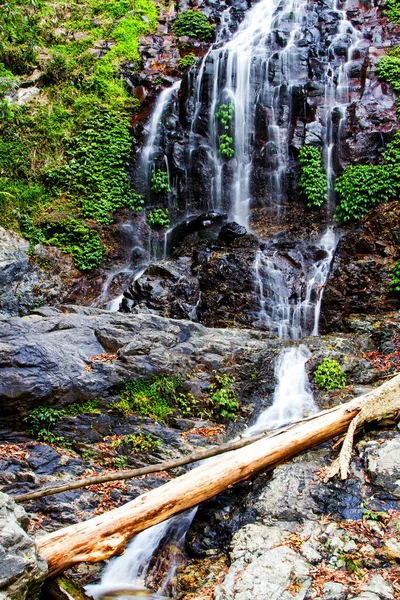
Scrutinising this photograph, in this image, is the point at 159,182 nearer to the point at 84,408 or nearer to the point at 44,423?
the point at 84,408

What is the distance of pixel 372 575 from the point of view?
347 centimetres

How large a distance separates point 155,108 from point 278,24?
5650mm

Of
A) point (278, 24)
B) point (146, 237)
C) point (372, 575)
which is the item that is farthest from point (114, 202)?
point (372, 575)

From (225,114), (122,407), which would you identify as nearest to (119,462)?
(122,407)

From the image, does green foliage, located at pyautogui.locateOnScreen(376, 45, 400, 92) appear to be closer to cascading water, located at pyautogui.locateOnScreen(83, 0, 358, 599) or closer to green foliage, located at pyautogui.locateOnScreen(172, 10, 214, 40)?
cascading water, located at pyautogui.locateOnScreen(83, 0, 358, 599)

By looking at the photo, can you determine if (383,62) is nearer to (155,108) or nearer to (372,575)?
(155,108)

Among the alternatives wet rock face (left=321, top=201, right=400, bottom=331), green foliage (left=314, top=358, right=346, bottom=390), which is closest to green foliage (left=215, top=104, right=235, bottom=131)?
wet rock face (left=321, top=201, right=400, bottom=331)

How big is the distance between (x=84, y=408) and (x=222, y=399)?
2.21 meters

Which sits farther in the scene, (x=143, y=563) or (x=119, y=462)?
(x=119, y=462)

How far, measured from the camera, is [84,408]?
6.68 meters

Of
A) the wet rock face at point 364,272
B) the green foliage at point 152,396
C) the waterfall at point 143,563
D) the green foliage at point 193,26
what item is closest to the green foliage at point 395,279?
the wet rock face at point 364,272

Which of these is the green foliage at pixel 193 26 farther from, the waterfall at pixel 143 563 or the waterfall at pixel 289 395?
the waterfall at pixel 143 563

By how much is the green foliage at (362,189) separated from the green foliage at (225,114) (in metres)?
4.23

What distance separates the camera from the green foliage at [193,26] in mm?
17156
